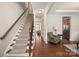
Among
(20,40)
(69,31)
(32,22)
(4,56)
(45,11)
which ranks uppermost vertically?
(45,11)

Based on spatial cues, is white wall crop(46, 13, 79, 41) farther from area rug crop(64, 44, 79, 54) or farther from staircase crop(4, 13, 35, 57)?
staircase crop(4, 13, 35, 57)

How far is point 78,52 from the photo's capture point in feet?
7.70

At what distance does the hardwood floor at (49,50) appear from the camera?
235 centimetres

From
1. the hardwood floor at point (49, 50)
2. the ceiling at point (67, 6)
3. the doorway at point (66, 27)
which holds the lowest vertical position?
the hardwood floor at point (49, 50)

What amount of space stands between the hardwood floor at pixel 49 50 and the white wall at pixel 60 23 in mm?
241

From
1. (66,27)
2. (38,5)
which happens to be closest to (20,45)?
(38,5)

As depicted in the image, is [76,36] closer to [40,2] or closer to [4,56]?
[40,2]

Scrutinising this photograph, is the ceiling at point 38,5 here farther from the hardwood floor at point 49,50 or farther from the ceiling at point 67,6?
the hardwood floor at point 49,50

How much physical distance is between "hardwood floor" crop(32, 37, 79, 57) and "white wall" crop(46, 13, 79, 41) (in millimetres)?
241

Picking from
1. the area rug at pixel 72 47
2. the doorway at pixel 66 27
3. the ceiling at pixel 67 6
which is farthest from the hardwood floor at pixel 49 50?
the ceiling at pixel 67 6

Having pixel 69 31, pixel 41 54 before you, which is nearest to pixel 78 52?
pixel 69 31

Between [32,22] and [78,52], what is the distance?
0.98 meters

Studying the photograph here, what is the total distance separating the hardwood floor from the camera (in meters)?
2.35

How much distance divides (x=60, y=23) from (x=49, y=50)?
529 millimetres
